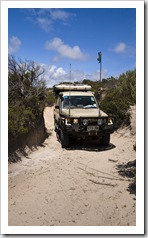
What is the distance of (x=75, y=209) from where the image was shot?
430 cm

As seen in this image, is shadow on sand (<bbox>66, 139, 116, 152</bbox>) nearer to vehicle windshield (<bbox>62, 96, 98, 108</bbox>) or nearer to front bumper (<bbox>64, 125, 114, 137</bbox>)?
front bumper (<bbox>64, 125, 114, 137</bbox>)

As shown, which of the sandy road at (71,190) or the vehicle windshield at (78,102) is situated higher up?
the vehicle windshield at (78,102)

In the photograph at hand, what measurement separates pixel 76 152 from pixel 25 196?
284 cm

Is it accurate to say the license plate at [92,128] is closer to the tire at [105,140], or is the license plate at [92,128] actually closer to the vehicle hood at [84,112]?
the vehicle hood at [84,112]

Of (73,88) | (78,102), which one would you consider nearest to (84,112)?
(78,102)

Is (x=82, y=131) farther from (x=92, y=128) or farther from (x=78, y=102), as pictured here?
(x=78, y=102)

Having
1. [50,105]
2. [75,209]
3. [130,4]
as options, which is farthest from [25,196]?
[50,105]

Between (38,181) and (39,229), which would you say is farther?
(38,181)

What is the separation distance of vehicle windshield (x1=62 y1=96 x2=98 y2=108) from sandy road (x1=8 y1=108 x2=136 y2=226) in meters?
1.86

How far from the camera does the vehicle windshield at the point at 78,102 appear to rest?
29.2ft

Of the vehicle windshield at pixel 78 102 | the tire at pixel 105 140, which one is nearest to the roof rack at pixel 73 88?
the vehicle windshield at pixel 78 102

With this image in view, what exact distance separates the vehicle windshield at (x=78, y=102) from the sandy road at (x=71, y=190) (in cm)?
186

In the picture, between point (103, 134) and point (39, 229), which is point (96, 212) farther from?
point (103, 134)
